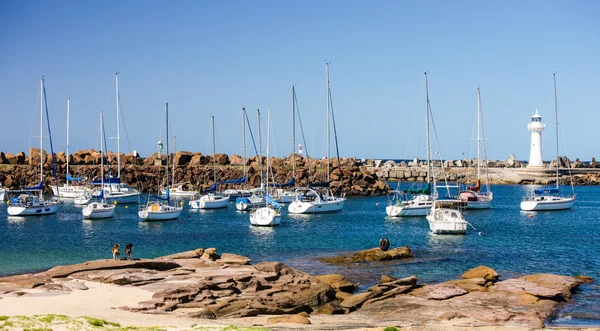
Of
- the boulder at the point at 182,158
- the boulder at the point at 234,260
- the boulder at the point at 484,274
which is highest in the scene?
the boulder at the point at 182,158

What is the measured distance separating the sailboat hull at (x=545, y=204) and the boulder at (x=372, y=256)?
1659 inches

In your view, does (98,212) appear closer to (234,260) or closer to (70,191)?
(70,191)

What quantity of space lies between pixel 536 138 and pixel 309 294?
119895 millimetres

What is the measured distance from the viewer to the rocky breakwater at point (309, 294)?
86.3ft

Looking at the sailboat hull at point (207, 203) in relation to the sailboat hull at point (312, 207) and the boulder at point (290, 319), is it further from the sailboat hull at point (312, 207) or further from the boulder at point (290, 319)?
the boulder at point (290, 319)

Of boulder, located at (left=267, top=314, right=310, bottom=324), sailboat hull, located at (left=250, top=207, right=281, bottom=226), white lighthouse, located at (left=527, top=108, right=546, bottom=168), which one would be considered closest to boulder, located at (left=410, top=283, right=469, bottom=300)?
boulder, located at (left=267, top=314, right=310, bottom=324)

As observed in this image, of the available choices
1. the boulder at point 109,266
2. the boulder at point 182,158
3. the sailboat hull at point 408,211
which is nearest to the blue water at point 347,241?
the sailboat hull at point 408,211

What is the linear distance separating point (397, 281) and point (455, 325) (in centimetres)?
669

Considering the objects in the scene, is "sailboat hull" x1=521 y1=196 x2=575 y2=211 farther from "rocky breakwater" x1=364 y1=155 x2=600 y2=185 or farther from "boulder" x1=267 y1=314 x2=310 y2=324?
"boulder" x1=267 y1=314 x2=310 y2=324

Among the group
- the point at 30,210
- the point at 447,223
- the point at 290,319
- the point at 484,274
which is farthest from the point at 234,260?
the point at 30,210

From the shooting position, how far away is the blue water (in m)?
39.2

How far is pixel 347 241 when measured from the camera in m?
52.6

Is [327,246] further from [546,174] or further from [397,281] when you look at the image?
[546,174]

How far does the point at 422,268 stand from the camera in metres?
39.2
